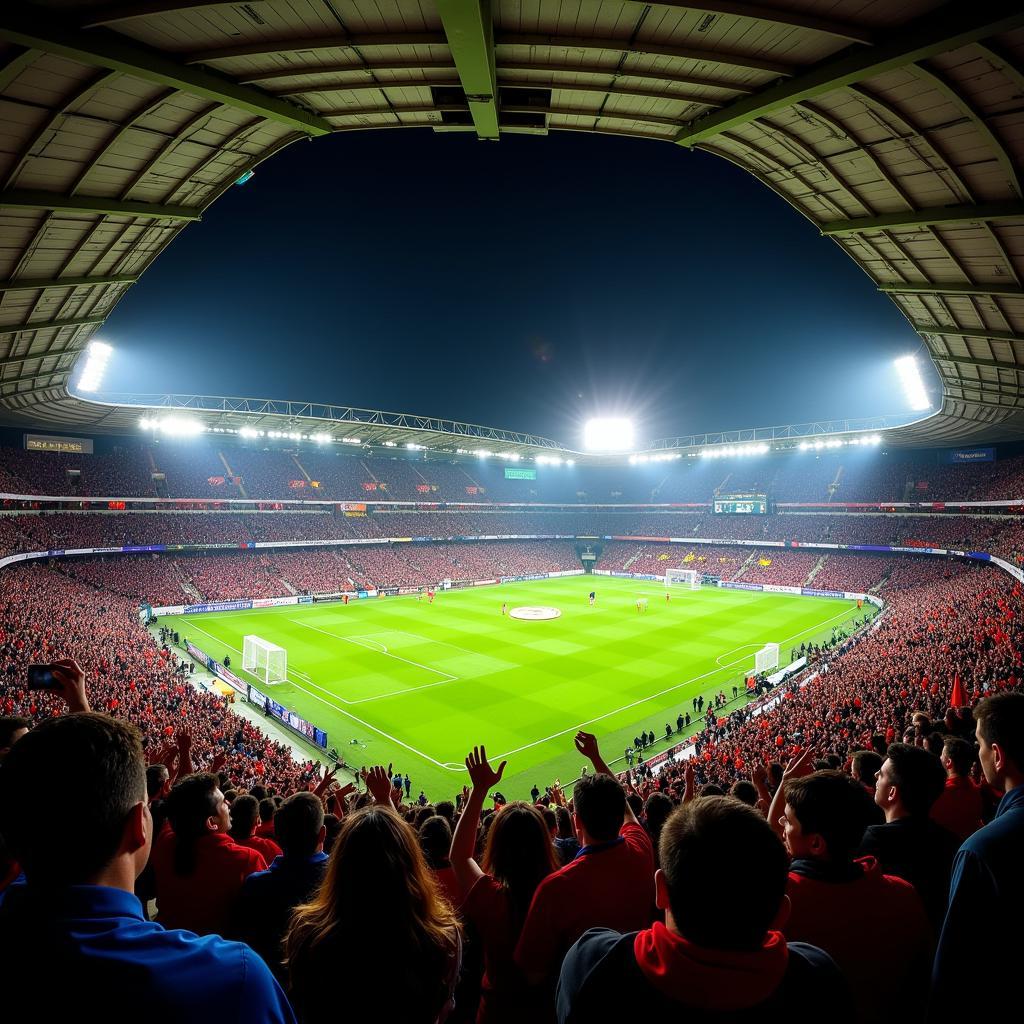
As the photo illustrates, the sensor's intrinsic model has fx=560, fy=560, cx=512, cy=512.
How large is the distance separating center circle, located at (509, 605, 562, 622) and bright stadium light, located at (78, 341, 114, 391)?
3772 centimetres

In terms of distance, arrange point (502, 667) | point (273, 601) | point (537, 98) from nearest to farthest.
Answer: point (537, 98), point (502, 667), point (273, 601)

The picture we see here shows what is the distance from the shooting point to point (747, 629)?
42062 millimetres

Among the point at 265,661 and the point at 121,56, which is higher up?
the point at 121,56

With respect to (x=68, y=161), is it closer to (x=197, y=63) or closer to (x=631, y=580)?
(x=197, y=63)

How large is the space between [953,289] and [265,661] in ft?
107

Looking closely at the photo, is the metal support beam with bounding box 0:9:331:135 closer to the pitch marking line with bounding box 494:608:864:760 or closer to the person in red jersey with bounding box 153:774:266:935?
the person in red jersey with bounding box 153:774:266:935

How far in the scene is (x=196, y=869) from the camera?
4199 mm

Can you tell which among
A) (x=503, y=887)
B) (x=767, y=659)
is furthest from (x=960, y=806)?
(x=767, y=659)

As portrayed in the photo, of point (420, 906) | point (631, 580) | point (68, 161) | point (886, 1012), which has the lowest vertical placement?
point (631, 580)

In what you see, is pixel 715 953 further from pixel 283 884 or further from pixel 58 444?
pixel 58 444

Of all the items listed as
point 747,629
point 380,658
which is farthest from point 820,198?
point 747,629

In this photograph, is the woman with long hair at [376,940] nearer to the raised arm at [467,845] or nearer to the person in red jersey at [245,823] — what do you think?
the raised arm at [467,845]

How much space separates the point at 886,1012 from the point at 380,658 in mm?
32935

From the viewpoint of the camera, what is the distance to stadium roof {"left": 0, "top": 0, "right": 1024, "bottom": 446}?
25.8 ft
